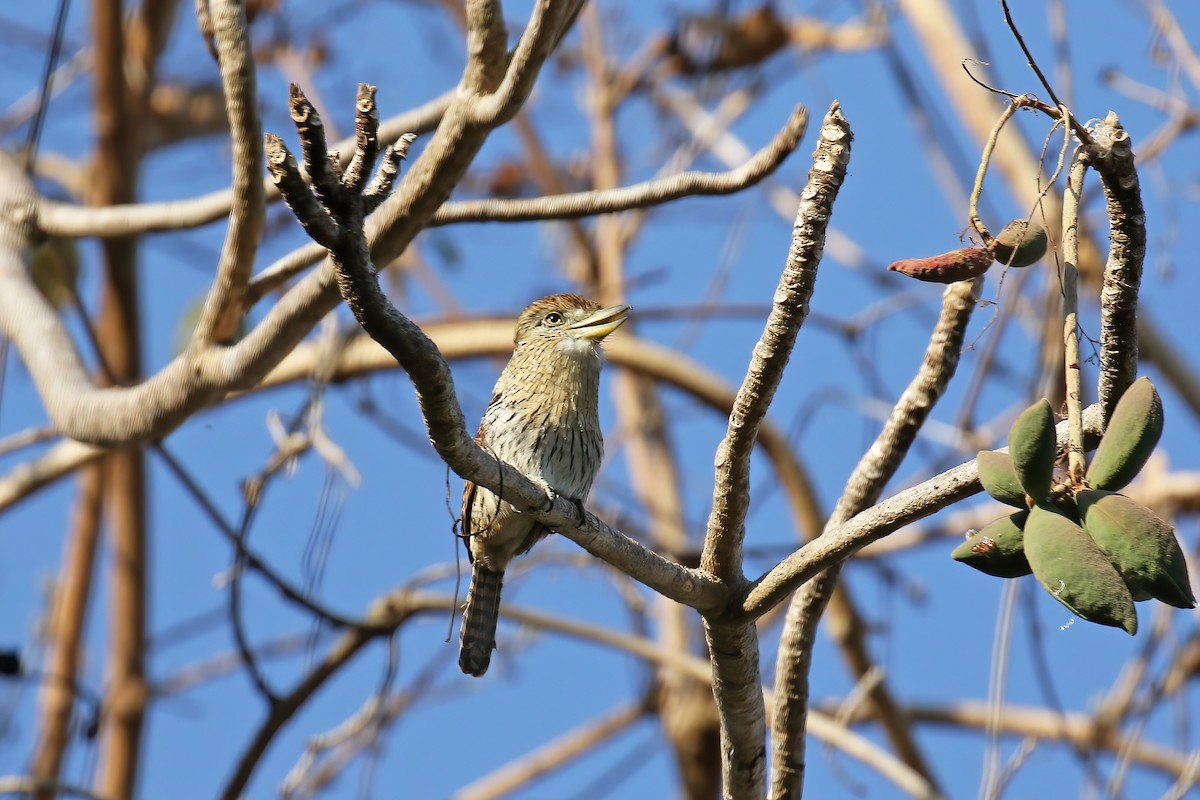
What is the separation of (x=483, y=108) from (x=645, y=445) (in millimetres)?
4453

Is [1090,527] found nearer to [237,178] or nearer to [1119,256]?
[1119,256]

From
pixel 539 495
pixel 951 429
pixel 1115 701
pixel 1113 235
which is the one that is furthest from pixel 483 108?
pixel 1115 701

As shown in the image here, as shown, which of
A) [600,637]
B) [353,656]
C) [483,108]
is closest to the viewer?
[483,108]

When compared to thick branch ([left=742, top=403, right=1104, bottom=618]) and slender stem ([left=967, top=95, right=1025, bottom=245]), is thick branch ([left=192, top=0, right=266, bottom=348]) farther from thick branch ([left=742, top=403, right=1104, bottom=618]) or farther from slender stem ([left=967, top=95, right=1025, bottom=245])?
slender stem ([left=967, top=95, right=1025, bottom=245])

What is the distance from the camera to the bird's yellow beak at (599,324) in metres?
3.99

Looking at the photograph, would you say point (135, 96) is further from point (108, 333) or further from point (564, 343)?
point (564, 343)

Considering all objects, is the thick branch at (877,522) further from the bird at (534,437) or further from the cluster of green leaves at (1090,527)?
the bird at (534,437)

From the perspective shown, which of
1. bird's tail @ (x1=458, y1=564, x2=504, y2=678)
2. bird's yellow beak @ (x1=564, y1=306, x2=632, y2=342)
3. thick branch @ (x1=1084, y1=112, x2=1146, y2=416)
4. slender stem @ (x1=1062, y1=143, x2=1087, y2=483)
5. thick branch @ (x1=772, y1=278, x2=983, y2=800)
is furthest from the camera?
bird's yellow beak @ (x1=564, y1=306, x2=632, y2=342)

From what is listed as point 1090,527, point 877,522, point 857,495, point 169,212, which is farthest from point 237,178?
point 1090,527

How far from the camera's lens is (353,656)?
180 inches

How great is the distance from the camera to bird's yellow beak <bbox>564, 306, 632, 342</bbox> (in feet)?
13.1

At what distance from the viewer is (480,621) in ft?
13.1

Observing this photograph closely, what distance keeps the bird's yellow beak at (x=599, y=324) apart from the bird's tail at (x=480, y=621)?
2.47 ft

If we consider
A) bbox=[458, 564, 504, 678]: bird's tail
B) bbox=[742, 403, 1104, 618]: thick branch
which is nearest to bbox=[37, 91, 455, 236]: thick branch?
bbox=[458, 564, 504, 678]: bird's tail
